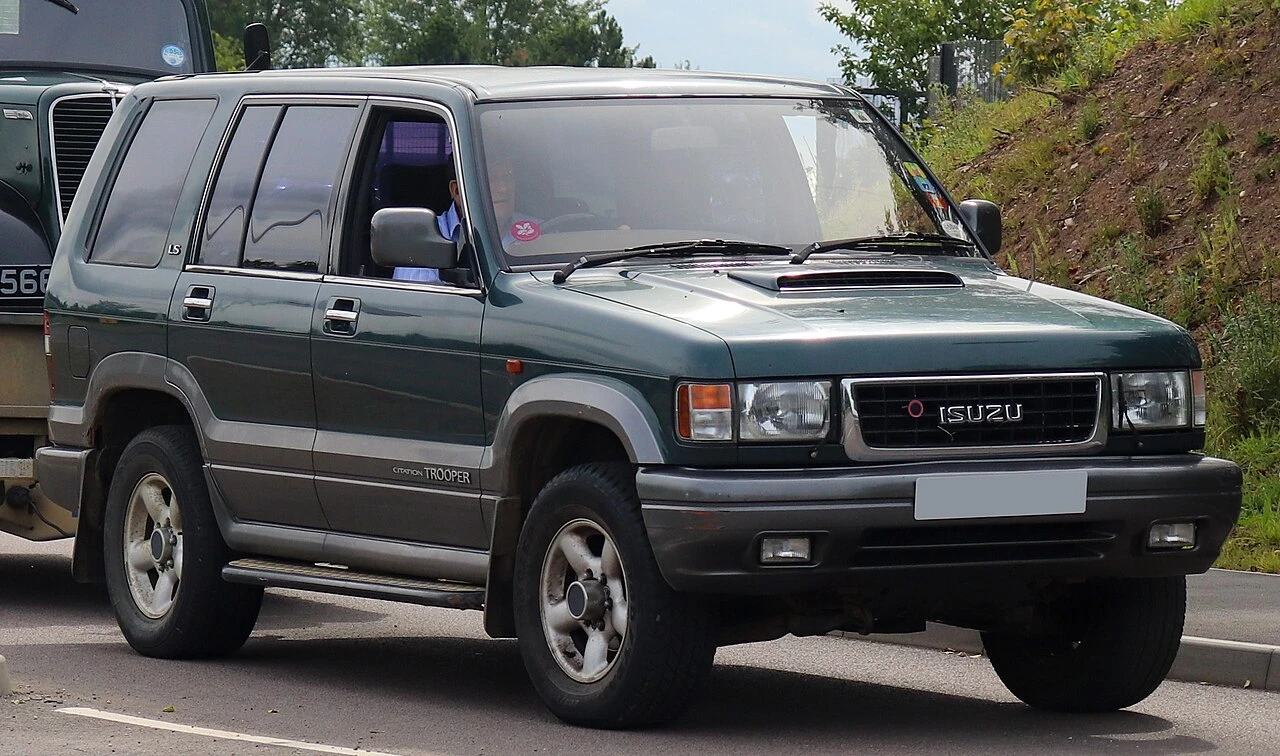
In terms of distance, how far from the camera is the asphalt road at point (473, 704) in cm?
737

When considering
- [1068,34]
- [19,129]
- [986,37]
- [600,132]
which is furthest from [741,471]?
[986,37]

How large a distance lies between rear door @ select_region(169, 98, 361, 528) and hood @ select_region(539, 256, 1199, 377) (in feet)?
4.18

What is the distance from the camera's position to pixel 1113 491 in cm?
717

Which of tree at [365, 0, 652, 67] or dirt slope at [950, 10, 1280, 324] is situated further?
tree at [365, 0, 652, 67]

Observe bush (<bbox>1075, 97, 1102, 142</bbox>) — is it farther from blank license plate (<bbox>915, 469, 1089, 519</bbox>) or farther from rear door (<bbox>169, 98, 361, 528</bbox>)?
blank license plate (<bbox>915, 469, 1089, 519</bbox>)

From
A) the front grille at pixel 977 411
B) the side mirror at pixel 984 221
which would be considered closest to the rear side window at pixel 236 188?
the side mirror at pixel 984 221

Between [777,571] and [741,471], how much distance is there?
31 centimetres

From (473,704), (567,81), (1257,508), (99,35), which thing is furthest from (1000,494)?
(99,35)

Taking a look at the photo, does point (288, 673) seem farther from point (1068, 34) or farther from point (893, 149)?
point (1068, 34)

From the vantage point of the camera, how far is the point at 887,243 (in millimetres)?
8414

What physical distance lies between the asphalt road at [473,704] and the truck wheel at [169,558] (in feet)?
0.43

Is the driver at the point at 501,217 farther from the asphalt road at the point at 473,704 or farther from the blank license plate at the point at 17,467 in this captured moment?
the blank license plate at the point at 17,467

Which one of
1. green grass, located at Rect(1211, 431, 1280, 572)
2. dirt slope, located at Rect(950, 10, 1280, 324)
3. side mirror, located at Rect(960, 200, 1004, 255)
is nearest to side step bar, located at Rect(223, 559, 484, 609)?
side mirror, located at Rect(960, 200, 1004, 255)

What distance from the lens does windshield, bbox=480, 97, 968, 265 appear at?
8086 millimetres
